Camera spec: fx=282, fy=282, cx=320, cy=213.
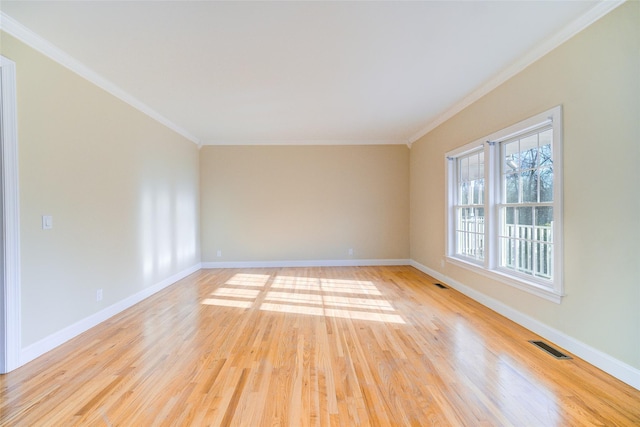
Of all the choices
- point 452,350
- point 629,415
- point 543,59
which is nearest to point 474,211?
point 543,59

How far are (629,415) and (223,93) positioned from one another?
177 inches

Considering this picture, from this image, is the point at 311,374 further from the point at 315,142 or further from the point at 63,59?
the point at 315,142

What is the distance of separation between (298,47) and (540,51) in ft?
7.35

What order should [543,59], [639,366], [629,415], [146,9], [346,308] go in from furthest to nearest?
[346,308], [543,59], [146,9], [639,366], [629,415]

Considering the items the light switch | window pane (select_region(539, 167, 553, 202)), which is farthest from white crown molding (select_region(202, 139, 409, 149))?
the light switch

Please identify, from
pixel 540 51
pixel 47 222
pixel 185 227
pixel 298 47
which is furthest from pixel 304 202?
pixel 540 51

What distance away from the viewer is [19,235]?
2252mm

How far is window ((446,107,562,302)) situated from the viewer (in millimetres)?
2541

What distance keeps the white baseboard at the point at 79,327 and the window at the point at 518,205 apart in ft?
14.7

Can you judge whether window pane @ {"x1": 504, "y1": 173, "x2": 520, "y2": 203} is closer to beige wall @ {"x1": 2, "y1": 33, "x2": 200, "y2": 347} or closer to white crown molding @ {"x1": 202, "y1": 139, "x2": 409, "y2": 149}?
white crown molding @ {"x1": 202, "y1": 139, "x2": 409, "y2": 149}

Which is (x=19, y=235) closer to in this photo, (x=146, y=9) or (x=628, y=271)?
(x=146, y=9)

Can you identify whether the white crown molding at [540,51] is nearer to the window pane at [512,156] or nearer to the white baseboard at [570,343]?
the window pane at [512,156]

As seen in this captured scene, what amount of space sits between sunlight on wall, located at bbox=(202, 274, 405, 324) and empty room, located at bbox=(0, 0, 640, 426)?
5cm

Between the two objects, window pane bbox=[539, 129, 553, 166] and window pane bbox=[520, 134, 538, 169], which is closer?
window pane bbox=[539, 129, 553, 166]
